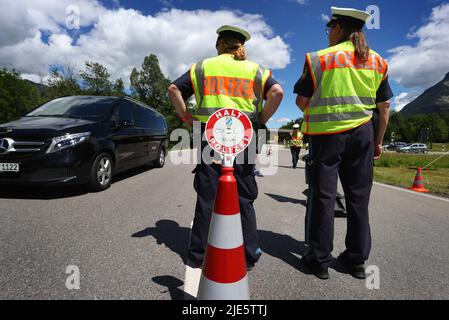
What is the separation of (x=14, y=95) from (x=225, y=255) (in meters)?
65.6

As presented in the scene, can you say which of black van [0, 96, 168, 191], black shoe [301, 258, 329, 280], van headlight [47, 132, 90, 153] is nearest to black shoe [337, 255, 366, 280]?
black shoe [301, 258, 329, 280]

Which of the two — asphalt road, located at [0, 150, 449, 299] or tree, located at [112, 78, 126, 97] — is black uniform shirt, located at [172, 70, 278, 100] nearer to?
asphalt road, located at [0, 150, 449, 299]

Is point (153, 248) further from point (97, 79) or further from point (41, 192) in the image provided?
point (97, 79)

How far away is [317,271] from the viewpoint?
2.14 meters

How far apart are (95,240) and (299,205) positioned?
321 centimetres

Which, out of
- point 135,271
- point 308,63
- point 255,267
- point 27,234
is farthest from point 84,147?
point 308,63

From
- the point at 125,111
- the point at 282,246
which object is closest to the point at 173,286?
the point at 282,246

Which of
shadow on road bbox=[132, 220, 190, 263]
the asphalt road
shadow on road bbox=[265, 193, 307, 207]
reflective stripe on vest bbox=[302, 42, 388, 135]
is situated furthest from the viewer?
shadow on road bbox=[265, 193, 307, 207]

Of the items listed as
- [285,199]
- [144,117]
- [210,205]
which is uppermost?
[144,117]

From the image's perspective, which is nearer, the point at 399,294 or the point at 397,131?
the point at 399,294

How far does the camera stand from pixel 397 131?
10312 cm

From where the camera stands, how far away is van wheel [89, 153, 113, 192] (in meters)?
4.45

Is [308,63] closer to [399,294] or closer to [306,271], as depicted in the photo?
[306,271]

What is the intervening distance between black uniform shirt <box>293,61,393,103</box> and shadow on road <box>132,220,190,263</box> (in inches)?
70.6
